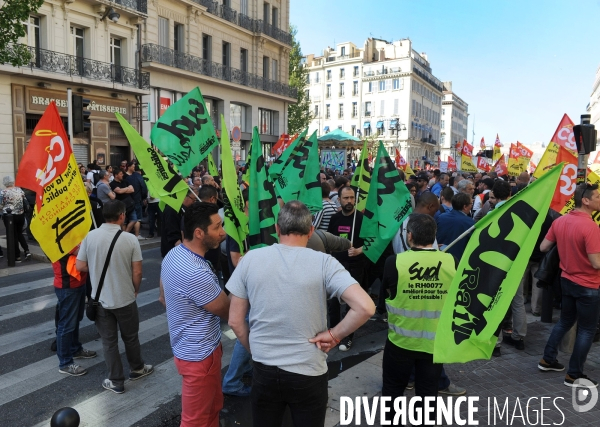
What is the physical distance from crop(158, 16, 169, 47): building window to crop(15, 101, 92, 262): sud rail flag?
21.0 metres

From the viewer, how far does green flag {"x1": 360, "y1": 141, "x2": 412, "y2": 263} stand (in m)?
5.10

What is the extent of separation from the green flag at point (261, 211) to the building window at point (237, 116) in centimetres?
2563

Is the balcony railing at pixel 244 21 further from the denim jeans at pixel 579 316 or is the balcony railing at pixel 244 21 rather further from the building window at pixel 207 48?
the denim jeans at pixel 579 316

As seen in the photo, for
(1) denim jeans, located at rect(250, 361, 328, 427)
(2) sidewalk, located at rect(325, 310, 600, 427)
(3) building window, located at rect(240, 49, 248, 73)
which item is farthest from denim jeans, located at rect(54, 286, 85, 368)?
(3) building window, located at rect(240, 49, 248, 73)

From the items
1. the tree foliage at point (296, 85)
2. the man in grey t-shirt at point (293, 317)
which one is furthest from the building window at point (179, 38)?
the man in grey t-shirt at point (293, 317)

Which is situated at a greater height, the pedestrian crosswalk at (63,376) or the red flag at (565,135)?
the red flag at (565,135)

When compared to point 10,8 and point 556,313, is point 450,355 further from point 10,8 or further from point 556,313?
point 10,8

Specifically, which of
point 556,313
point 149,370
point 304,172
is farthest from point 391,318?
point 556,313

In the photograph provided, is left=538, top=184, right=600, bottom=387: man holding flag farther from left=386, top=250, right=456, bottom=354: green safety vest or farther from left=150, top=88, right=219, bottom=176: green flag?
left=150, top=88, right=219, bottom=176: green flag

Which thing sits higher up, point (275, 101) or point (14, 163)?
point (275, 101)

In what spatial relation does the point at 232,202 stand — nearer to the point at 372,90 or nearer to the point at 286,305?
the point at 286,305

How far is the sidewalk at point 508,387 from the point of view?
393 cm

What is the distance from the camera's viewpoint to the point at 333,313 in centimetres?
544

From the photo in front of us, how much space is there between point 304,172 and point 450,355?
3.67m
